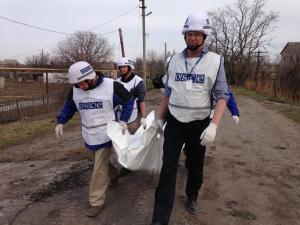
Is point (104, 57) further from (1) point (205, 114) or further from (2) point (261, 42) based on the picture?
(1) point (205, 114)


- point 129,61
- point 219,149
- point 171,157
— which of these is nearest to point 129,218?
point 171,157

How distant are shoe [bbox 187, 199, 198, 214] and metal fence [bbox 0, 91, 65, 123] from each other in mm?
12818

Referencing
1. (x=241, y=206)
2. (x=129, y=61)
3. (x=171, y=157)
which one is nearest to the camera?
(x=171, y=157)

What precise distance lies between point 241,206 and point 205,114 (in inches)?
52.6

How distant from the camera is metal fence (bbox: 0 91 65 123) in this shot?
1605 centimetres

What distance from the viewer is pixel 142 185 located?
202 inches

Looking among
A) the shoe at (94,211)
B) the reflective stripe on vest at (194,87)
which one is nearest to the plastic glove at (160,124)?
the reflective stripe on vest at (194,87)

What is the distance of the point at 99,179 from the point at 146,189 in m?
0.88

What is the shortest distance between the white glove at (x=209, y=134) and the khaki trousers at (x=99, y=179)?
49.7 inches

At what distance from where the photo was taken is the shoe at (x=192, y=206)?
4.25m

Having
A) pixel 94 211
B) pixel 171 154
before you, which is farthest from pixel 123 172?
pixel 171 154

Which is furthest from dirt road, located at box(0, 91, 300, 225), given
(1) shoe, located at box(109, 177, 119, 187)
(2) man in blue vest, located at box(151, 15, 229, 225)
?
(2) man in blue vest, located at box(151, 15, 229, 225)

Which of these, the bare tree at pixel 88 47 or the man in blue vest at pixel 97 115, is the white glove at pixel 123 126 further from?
the bare tree at pixel 88 47

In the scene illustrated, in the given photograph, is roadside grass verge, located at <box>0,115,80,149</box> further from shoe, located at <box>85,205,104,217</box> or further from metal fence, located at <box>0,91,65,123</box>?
shoe, located at <box>85,205,104,217</box>
